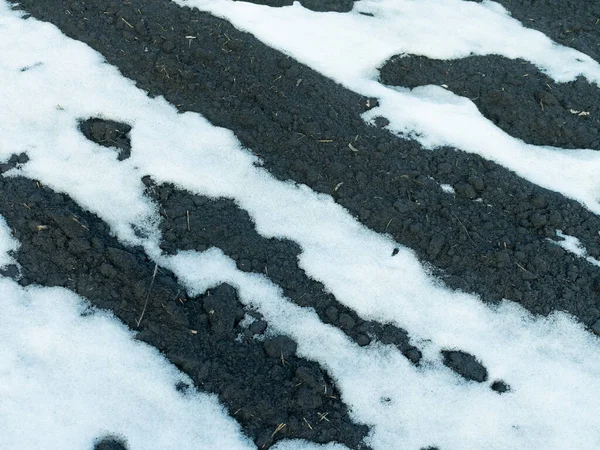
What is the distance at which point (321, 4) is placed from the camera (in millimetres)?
5184

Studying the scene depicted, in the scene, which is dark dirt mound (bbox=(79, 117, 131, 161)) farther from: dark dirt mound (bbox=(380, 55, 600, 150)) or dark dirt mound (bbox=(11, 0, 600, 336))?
dark dirt mound (bbox=(380, 55, 600, 150))

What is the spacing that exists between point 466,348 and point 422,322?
11.6 inches

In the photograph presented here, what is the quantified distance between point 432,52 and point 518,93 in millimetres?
825

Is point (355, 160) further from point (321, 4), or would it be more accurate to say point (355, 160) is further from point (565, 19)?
point (565, 19)

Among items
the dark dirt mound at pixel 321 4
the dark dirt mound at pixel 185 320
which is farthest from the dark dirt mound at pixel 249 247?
the dark dirt mound at pixel 321 4

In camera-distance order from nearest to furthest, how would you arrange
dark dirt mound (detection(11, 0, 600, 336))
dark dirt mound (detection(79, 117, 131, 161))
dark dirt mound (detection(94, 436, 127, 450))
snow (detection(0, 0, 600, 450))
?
dark dirt mound (detection(94, 436, 127, 450)) → snow (detection(0, 0, 600, 450)) → dark dirt mound (detection(11, 0, 600, 336)) → dark dirt mound (detection(79, 117, 131, 161))

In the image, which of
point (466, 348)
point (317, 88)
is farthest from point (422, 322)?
point (317, 88)

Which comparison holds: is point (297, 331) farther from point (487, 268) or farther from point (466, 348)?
point (487, 268)

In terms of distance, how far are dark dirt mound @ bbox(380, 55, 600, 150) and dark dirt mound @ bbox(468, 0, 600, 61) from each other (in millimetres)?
640

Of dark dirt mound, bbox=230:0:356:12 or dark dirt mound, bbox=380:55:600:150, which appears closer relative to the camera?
dark dirt mound, bbox=380:55:600:150

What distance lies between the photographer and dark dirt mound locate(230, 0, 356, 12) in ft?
16.7

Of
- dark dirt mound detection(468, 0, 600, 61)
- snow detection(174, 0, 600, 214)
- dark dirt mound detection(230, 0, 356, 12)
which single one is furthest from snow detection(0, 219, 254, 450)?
dark dirt mound detection(468, 0, 600, 61)

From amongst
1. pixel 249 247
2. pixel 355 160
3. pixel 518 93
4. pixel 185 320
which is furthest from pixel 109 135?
pixel 518 93

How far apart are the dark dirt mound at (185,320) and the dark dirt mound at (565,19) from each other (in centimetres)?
413
